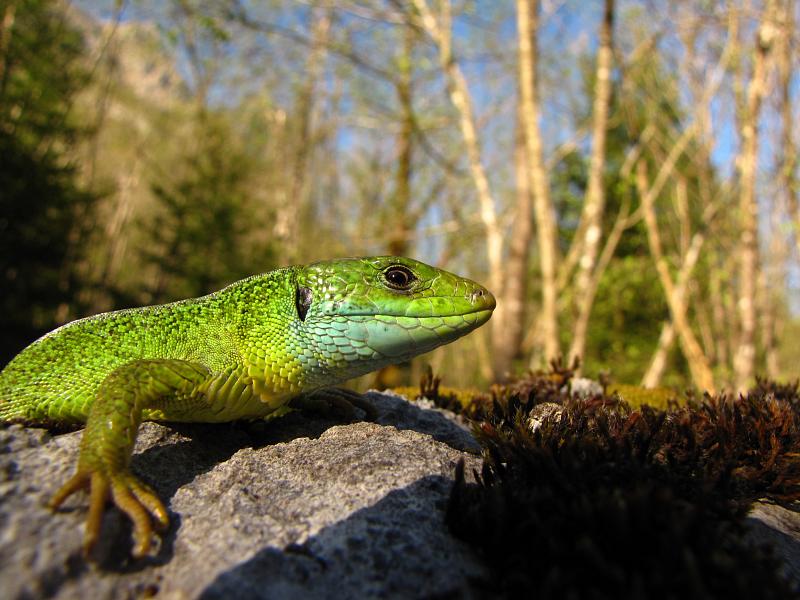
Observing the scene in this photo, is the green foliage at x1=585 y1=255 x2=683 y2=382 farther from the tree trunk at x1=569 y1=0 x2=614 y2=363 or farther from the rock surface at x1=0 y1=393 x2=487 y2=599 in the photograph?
the rock surface at x1=0 y1=393 x2=487 y2=599

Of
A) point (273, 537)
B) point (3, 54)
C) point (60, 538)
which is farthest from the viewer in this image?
point (3, 54)

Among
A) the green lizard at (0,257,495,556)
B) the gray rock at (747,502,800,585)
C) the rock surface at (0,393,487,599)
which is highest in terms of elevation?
the green lizard at (0,257,495,556)

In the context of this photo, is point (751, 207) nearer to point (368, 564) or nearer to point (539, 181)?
point (539, 181)

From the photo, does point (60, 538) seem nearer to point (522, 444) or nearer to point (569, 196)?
point (522, 444)

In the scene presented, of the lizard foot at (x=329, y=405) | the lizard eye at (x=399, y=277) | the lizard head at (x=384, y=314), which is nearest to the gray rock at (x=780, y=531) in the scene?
the lizard head at (x=384, y=314)

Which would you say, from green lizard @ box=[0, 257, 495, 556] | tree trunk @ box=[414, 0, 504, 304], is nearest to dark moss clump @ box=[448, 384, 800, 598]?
green lizard @ box=[0, 257, 495, 556]

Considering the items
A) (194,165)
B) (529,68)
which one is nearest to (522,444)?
(529,68)

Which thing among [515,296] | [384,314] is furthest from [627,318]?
[384,314]

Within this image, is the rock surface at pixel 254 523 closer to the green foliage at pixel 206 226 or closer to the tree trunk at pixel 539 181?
the tree trunk at pixel 539 181
